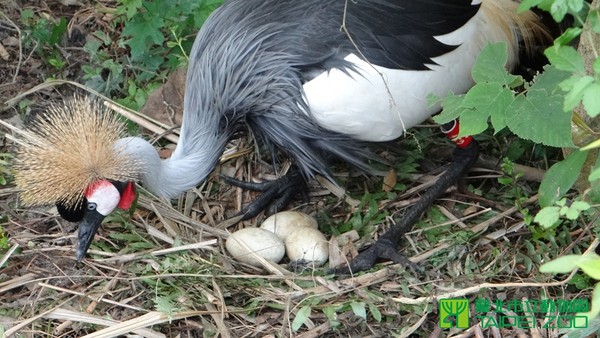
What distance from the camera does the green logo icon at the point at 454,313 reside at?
2404 mm

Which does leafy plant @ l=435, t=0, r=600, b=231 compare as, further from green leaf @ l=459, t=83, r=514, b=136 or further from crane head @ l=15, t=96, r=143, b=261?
crane head @ l=15, t=96, r=143, b=261

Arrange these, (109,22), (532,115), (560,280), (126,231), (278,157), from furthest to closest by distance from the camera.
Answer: (109,22)
(278,157)
(126,231)
(560,280)
(532,115)

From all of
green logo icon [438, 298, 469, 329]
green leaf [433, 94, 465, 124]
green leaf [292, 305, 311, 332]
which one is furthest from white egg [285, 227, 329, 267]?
green leaf [433, 94, 465, 124]

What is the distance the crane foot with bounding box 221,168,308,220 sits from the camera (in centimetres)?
313

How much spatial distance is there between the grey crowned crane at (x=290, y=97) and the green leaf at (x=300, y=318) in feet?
1.16

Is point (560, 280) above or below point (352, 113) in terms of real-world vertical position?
below

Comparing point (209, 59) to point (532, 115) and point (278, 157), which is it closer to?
point (278, 157)

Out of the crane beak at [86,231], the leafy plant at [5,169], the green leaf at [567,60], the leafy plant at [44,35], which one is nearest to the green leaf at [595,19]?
the green leaf at [567,60]

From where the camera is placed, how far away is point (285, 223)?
9.45 feet

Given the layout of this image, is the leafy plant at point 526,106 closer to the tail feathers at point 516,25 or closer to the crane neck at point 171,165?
the tail feathers at point 516,25

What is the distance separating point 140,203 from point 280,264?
57 centimetres

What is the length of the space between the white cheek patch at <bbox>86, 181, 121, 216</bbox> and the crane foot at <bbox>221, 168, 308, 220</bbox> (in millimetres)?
620

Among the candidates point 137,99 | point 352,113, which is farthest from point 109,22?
Result: point 352,113

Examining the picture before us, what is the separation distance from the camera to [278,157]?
3264 mm
